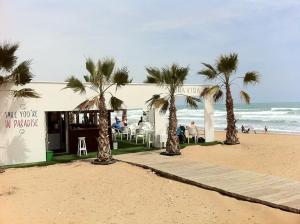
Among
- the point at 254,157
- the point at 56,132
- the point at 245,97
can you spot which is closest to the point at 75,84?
the point at 56,132

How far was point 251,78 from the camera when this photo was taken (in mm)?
17844

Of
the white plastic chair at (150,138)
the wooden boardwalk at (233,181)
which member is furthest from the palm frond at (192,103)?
the white plastic chair at (150,138)

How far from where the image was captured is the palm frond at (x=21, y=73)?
42.2 ft

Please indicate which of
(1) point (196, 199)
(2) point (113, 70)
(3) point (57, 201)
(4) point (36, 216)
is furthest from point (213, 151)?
(4) point (36, 216)

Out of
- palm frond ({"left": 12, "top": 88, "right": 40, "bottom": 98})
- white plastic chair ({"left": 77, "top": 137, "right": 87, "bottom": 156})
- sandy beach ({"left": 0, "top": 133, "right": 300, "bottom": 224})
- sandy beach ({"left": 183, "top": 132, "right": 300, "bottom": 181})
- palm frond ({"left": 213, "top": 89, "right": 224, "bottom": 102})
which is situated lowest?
sandy beach ({"left": 0, "top": 133, "right": 300, "bottom": 224})

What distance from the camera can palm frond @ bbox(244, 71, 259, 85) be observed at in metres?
17.8

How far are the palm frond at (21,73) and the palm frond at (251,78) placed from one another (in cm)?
988

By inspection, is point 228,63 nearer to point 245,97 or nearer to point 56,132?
point 245,97

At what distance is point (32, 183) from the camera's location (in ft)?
35.0

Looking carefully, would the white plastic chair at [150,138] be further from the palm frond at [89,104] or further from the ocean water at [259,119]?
the ocean water at [259,119]

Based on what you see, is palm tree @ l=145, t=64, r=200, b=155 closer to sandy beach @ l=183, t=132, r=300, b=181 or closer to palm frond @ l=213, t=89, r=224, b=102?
sandy beach @ l=183, t=132, r=300, b=181

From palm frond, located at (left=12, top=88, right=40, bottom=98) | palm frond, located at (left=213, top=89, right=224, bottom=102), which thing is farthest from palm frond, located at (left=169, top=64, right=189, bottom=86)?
palm frond, located at (left=12, top=88, right=40, bottom=98)

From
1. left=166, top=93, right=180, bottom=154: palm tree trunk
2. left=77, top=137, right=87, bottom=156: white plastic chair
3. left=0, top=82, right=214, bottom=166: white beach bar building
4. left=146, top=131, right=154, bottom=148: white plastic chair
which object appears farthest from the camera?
left=146, top=131, right=154, bottom=148: white plastic chair

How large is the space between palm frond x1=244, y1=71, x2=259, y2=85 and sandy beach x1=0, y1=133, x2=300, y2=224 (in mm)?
5178
